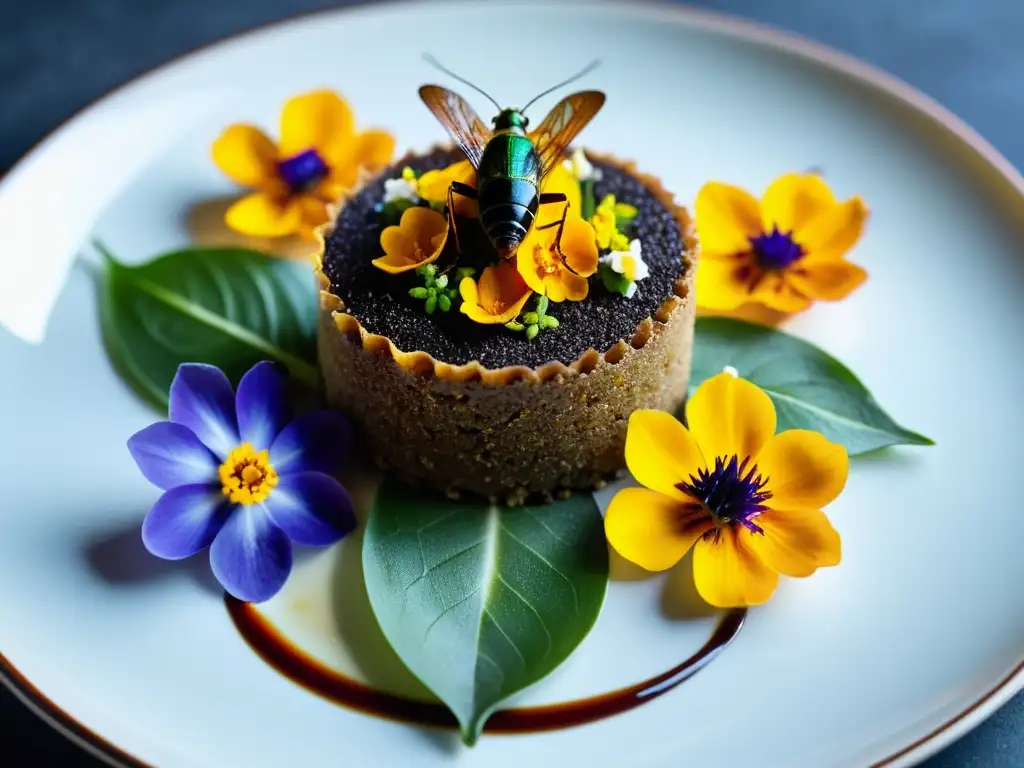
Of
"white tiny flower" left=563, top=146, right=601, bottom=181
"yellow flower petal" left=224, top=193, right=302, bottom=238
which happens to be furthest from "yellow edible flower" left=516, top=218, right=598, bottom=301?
"yellow flower petal" left=224, top=193, right=302, bottom=238

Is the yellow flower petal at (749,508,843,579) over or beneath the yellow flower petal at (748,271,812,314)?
beneath

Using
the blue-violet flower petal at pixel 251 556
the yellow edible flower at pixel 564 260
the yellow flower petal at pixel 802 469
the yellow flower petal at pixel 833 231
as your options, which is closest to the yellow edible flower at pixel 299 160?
the yellow edible flower at pixel 564 260

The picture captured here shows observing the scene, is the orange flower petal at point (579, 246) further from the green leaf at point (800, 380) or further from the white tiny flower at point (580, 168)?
the green leaf at point (800, 380)

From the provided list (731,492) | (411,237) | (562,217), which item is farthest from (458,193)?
(731,492)

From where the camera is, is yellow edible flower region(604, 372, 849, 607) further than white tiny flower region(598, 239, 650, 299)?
No

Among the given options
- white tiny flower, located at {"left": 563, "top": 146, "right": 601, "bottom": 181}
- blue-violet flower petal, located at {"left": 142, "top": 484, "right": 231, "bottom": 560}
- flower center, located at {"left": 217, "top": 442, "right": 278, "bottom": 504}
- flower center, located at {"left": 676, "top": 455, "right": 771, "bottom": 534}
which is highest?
white tiny flower, located at {"left": 563, "top": 146, "right": 601, "bottom": 181}

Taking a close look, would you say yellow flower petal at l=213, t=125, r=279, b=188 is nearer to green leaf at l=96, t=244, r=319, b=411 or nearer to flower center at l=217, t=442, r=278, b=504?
green leaf at l=96, t=244, r=319, b=411
